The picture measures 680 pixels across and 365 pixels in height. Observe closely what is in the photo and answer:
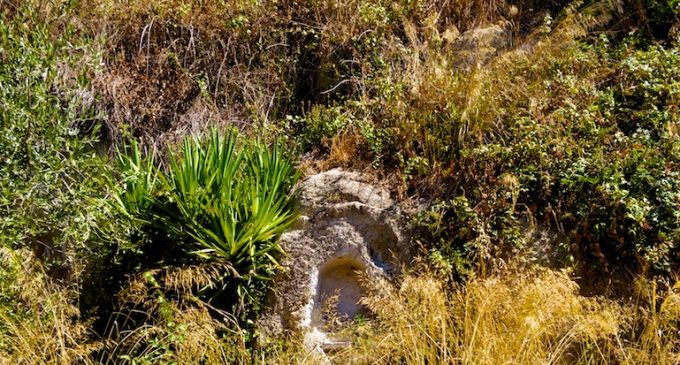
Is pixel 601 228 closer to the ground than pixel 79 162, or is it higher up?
closer to the ground

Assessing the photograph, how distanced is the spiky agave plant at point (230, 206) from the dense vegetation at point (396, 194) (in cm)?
2

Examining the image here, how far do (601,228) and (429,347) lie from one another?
1.68 m

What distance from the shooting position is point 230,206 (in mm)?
5684

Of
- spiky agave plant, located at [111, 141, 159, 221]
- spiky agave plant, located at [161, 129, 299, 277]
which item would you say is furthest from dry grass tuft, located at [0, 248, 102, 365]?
spiky agave plant, located at [161, 129, 299, 277]

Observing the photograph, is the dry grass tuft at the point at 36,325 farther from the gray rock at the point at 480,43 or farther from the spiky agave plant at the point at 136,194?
the gray rock at the point at 480,43

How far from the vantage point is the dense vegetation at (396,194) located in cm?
500

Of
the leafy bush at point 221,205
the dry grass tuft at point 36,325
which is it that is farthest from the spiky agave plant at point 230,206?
the dry grass tuft at point 36,325

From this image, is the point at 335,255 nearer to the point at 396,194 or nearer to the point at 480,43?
the point at 396,194

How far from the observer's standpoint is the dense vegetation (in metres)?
5.00

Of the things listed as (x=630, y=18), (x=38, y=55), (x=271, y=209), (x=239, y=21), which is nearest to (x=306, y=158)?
(x=271, y=209)

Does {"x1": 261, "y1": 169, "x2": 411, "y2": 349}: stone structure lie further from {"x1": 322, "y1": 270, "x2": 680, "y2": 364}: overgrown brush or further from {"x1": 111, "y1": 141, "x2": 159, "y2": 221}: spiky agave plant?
{"x1": 111, "y1": 141, "x2": 159, "y2": 221}: spiky agave plant

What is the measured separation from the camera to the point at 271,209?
591cm

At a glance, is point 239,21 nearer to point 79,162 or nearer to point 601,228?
point 79,162

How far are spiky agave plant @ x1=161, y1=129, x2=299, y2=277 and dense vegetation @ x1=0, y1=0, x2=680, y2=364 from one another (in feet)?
0.06
